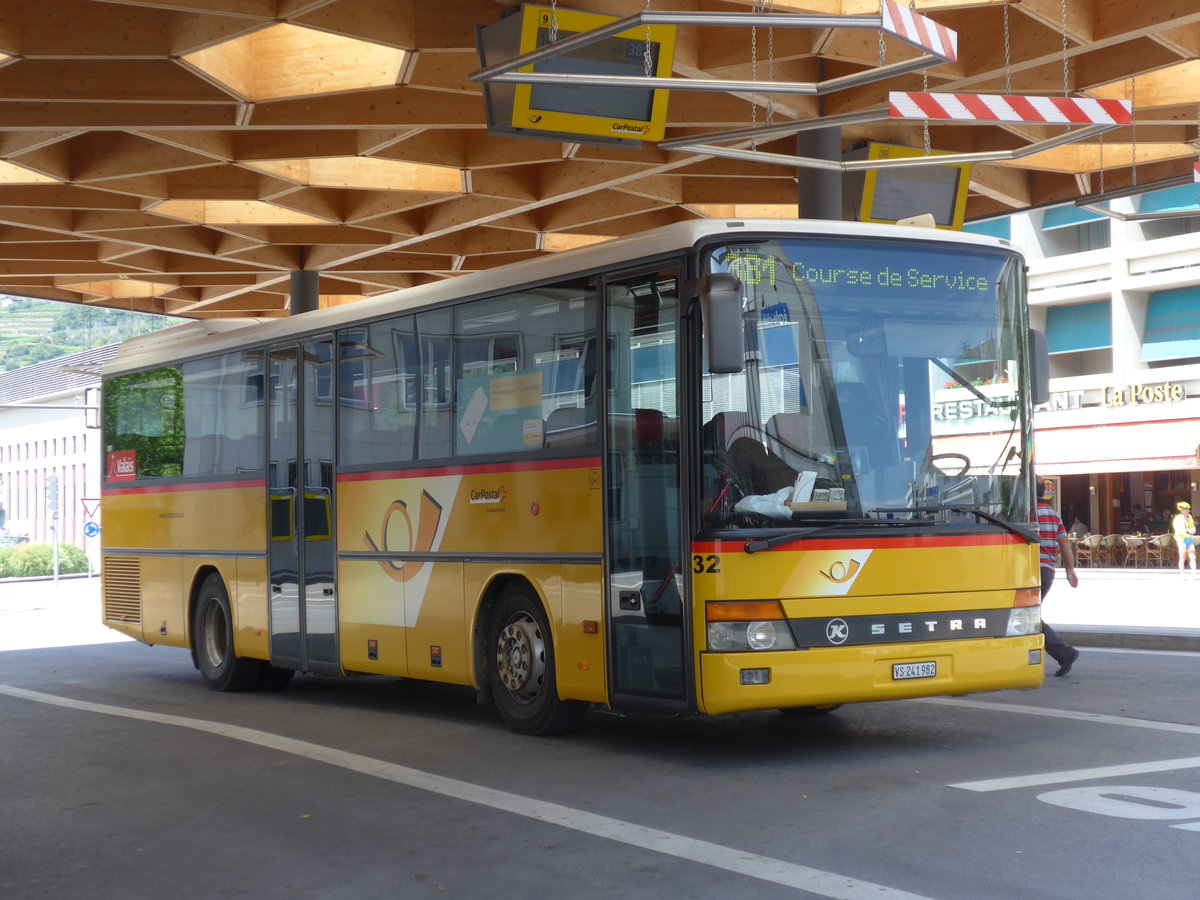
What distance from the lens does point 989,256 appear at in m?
10.0

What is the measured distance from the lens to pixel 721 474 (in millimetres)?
9180

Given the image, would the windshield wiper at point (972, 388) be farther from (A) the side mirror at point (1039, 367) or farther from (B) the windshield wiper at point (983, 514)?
(B) the windshield wiper at point (983, 514)

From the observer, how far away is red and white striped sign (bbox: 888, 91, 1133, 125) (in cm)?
995

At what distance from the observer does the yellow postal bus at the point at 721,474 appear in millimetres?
9172

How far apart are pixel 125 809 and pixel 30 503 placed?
81.1m

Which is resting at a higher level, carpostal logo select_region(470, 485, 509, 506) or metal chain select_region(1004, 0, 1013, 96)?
metal chain select_region(1004, 0, 1013, 96)

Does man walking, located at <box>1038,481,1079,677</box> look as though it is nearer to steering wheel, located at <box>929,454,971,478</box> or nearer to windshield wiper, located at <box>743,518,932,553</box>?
steering wheel, located at <box>929,454,971,478</box>

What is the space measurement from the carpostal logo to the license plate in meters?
3.09

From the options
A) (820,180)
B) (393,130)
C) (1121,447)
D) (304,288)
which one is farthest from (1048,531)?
(1121,447)

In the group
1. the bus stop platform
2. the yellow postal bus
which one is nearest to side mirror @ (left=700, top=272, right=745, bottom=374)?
the yellow postal bus

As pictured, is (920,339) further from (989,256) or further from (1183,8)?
(1183,8)

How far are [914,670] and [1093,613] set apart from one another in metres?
13.7

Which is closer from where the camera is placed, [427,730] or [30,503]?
[427,730]

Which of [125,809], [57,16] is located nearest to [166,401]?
[57,16]
